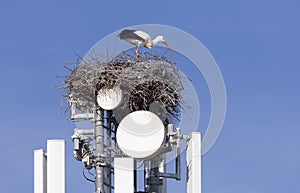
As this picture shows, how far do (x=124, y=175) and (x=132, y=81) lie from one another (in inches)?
76.2

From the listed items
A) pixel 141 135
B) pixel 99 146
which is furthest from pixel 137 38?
pixel 99 146

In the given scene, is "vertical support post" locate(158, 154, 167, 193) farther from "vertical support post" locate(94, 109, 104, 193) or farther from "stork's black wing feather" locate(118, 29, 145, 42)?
"stork's black wing feather" locate(118, 29, 145, 42)

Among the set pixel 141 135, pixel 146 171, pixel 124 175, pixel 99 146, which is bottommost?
pixel 124 175

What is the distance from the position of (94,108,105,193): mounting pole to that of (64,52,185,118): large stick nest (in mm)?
365

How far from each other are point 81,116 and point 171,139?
195cm

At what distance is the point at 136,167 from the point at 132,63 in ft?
7.09

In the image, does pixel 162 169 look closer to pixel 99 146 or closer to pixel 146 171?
pixel 146 171

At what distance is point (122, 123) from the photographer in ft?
136

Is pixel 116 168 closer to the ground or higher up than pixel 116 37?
closer to the ground

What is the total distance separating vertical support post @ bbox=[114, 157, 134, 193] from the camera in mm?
40594

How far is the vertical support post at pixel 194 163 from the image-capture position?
136 feet

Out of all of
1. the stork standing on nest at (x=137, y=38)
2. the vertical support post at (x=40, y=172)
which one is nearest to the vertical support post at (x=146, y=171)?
the vertical support post at (x=40, y=172)

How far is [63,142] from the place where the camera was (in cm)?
4097

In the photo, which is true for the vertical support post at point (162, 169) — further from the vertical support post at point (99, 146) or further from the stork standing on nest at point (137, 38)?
the stork standing on nest at point (137, 38)
